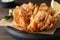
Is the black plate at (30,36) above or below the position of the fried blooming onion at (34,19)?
below

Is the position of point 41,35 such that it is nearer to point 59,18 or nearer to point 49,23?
point 49,23

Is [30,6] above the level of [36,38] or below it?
above

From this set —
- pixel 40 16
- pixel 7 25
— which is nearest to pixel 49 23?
pixel 40 16

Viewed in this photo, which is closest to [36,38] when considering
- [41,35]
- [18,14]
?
[41,35]

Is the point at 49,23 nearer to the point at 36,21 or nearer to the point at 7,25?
the point at 36,21

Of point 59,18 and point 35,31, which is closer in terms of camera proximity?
point 35,31

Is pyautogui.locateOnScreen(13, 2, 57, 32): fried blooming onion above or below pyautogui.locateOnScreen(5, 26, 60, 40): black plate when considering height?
above
